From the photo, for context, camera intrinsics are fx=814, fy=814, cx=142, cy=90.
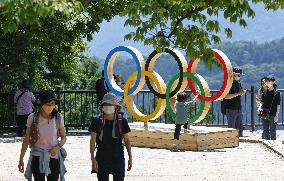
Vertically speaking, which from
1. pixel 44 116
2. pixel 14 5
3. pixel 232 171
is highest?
pixel 14 5

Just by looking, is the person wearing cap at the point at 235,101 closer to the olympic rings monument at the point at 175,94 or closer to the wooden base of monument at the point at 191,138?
the olympic rings monument at the point at 175,94

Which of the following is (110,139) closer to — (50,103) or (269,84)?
(50,103)

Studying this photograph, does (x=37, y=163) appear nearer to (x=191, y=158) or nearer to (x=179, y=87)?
(x=191, y=158)

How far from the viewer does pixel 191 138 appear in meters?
19.9

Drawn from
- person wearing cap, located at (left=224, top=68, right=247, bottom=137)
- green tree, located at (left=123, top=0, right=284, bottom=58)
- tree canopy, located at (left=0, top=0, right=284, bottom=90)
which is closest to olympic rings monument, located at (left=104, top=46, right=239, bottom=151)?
person wearing cap, located at (left=224, top=68, right=247, bottom=137)

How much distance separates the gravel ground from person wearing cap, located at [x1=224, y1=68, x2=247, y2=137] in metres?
1.24

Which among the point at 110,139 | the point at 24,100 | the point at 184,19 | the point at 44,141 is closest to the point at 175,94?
the point at 24,100

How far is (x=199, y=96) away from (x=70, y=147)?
3.65 metres

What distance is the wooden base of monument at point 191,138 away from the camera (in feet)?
65.2

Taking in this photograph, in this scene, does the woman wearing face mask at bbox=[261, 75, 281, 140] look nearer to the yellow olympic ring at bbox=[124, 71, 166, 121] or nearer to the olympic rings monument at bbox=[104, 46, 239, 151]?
the olympic rings monument at bbox=[104, 46, 239, 151]

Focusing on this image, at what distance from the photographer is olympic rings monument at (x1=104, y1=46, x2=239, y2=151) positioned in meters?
20.1

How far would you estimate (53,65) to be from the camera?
115 ft

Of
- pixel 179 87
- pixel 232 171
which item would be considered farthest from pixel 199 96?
pixel 232 171

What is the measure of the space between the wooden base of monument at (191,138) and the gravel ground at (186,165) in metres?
0.31
